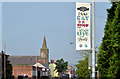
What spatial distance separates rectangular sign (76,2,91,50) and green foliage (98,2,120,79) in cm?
426

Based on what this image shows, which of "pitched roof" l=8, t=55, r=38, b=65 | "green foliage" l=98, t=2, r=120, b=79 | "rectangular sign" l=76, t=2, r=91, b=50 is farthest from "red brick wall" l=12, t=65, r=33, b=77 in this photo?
"rectangular sign" l=76, t=2, r=91, b=50

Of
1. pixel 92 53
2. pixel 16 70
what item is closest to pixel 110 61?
pixel 92 53

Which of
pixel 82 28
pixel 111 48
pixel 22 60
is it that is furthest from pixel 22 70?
pixel 82 28

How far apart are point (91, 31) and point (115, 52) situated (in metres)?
3.44

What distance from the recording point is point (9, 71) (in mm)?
65500

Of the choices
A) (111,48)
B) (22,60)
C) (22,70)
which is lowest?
(22,70)

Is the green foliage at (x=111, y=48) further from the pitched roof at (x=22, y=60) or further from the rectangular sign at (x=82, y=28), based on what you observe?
the pitched roof at (x=22, y=60)

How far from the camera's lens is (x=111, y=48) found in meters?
24.2

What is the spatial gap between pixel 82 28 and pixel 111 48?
631 cm

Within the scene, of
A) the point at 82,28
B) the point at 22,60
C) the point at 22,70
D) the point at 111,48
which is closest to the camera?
the point at 82,28

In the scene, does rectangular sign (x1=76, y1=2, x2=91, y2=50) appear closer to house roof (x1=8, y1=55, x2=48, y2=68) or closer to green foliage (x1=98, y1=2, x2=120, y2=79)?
green foliage (x1=98, y1=2, x2=120, y2=79)

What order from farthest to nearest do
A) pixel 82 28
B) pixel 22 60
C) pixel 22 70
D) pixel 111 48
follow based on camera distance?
pixel 22 60 < pixel 22 70 < pixel 111 48 < pixel 82 28

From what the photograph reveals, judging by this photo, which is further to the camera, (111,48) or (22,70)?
(22,70)

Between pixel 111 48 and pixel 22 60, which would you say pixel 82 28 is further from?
pixel 22 60
